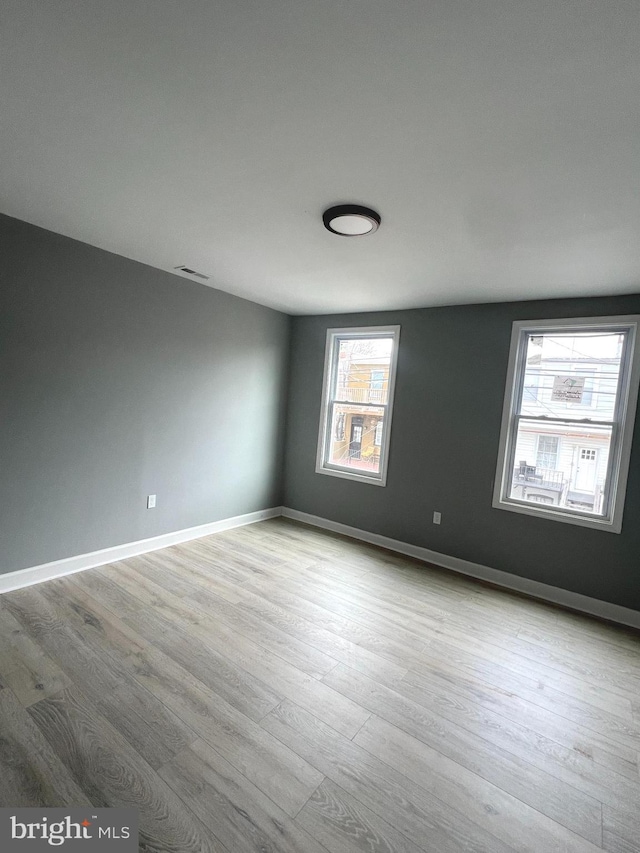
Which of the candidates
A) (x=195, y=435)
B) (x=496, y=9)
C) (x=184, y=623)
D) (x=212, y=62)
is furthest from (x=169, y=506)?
(x=496, y=9)

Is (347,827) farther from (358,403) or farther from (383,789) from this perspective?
(358,403)

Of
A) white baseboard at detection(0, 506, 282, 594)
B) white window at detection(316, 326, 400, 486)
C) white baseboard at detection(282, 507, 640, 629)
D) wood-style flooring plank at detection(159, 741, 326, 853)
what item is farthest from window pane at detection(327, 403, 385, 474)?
wood-style flooring plank at detection(159, 741, 326, 853)

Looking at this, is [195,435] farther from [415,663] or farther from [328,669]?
[415,663]

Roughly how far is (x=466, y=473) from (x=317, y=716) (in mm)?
2520

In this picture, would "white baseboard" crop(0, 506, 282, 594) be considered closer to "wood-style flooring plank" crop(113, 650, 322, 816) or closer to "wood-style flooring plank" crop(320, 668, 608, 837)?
"wood-style flooring plank" crop(113, 650, 322, 816)

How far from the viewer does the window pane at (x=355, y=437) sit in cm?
438

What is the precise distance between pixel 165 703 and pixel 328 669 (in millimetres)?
842

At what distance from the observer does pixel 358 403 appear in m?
4.49

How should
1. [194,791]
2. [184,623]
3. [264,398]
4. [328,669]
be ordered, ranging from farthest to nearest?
[264,398] → [184,623] → [328,669] → [194,791]

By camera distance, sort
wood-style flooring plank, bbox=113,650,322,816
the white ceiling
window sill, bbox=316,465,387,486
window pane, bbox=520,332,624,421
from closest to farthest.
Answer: the white ceiling
wood-style flooring plank, bbox=113,650,322,816
window pane, bbox=520,332,624,421
window sill, bbox=316,465,387,486

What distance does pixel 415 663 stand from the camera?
2281 mm

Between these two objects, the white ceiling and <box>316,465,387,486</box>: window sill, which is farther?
<box>316,465,387,486</box>: window sill

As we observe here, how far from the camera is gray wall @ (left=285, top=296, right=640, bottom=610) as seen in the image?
10.1 feet

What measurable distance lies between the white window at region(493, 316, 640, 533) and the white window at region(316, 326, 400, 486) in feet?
3.99
